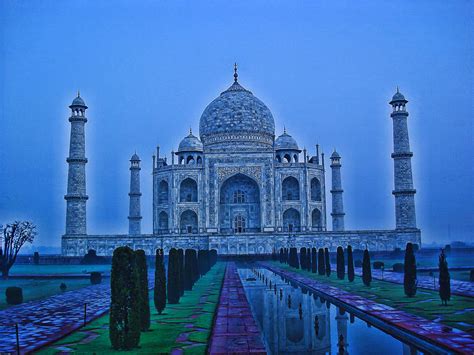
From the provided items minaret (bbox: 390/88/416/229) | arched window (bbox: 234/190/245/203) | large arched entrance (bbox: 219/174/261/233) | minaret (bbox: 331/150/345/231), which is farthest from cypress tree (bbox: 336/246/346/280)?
minaret (bbox: 331/150/345/231)

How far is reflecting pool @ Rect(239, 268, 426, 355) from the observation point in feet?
21.1

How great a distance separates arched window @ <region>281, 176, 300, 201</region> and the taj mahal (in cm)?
6

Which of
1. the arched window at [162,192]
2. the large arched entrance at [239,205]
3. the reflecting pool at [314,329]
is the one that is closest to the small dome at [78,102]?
the arched window at [162,192]

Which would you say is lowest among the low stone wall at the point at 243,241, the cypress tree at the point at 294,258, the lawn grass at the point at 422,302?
the lawn grass at the point at 422,302

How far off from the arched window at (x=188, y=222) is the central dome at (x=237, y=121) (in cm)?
492

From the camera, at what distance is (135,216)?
1405 inches

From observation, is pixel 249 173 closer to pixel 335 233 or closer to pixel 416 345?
pixel 335 233

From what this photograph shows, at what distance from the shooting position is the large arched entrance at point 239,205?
33.2 meters

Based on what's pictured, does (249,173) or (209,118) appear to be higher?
(209,118)

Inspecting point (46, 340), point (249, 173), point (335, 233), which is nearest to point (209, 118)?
point (249, 173)

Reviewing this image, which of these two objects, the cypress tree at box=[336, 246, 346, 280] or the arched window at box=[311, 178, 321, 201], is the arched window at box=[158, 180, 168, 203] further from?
the cypress tree at box=[336, 246, 346, 280]

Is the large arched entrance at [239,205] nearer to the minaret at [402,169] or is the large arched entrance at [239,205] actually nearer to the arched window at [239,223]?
the arched window at [239,223]

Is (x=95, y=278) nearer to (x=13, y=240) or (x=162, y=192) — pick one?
(x=13, y=240)

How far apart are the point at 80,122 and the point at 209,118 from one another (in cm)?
979
